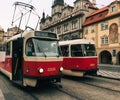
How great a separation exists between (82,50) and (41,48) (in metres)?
4.21

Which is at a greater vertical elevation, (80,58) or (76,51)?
(76,51)

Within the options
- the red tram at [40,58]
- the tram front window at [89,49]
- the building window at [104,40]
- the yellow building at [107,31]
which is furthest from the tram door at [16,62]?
the building window at [104,40]

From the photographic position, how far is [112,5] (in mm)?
34750

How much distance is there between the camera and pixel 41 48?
8062mm

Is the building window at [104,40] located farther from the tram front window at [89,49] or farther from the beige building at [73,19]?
the tram front window at [89,49]

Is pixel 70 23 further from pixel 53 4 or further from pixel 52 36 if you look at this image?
pixel 52 36

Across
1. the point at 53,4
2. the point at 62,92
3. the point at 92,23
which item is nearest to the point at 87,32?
the point at 92,23

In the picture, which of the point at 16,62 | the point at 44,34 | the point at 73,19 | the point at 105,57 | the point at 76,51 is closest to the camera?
the point at 44,34

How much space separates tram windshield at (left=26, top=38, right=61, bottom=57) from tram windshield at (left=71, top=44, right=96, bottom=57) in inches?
131

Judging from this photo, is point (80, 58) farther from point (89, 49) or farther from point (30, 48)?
point (30, 48)

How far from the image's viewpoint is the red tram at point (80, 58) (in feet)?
37.4

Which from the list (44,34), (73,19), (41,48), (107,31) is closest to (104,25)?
(107,31)

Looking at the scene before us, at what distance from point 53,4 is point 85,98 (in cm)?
6139

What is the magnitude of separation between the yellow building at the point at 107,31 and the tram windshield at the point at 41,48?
2606 cm
